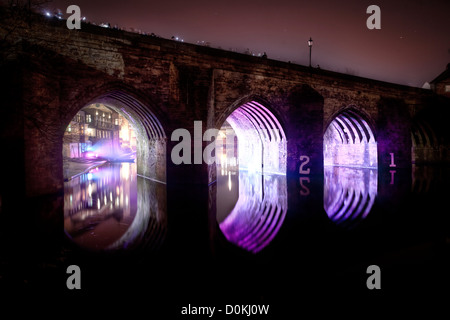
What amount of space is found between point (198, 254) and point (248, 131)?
16904mm

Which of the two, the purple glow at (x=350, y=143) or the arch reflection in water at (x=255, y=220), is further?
the purple glow at (x=350, y=143)

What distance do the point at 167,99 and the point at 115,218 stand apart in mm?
6925

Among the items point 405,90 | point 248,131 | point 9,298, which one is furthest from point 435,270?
point 405,90

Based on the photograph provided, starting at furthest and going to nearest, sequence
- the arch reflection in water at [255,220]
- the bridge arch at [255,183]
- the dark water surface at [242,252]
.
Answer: the bridge arch at [255,183]
the arch reflection in water at [255,220]
the dark water surface at [242,252]

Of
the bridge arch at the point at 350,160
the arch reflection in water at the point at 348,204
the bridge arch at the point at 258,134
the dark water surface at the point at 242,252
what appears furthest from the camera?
the bridge arch at the point at 258,134

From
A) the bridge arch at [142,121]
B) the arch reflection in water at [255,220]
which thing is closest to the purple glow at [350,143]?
the arch reflection in water at [255,220]

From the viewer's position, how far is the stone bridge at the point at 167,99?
29.6ft

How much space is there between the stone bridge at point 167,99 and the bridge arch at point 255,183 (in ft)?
0.66

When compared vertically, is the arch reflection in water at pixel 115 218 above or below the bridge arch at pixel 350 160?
below

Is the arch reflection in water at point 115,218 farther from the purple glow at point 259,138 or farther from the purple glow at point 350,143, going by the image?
the purple glow at point 350,143

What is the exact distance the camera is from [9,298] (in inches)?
119

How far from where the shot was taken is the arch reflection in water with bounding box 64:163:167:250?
5.12m

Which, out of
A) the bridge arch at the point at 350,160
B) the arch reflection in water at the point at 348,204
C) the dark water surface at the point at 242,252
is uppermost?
the bridge arch at the point at 350,160

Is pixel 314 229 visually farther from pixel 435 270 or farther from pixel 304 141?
pixel 304 141
